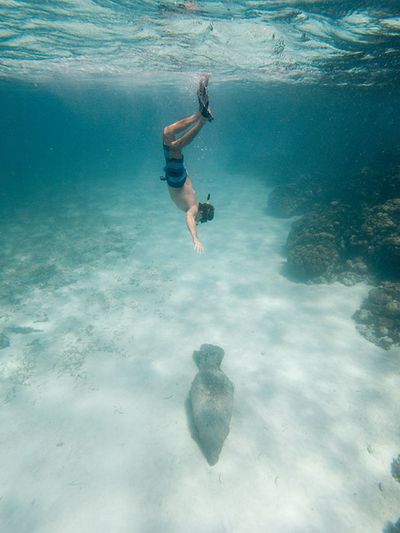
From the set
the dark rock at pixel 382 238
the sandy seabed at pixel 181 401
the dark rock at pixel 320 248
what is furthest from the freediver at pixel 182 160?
the dark rock at pixel 382 238

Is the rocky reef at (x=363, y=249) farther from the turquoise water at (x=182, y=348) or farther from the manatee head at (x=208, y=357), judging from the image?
the manatee head at (x=208, y=357)

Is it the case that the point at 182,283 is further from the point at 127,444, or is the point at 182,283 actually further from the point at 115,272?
the point at 127,444

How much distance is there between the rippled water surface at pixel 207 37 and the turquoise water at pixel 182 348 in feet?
0.47

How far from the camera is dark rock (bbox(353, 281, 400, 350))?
9.17 metres

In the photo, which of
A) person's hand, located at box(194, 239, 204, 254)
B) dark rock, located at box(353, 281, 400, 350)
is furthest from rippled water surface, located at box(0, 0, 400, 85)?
person's hand, located at box(194, 239, 204, 254)

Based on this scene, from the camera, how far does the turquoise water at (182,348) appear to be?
5.65 metres

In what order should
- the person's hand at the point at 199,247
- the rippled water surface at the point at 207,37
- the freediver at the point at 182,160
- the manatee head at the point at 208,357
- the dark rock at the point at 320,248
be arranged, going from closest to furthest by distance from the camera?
the person's hand at the point at 199,247
the freediver at the point at 182,160
the manatee head at the point at 208,357
the rippled water surface at the point at 207,37
the dark rock at the point at 320,248

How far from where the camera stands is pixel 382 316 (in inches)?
382

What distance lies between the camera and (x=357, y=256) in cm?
1265

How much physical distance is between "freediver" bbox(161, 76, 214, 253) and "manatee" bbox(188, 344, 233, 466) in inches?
152

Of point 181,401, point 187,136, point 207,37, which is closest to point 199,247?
point 187,136

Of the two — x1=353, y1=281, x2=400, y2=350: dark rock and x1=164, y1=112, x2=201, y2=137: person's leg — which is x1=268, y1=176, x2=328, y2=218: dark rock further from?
x1=164, y1=112, x2=201, y2=137: person's leg

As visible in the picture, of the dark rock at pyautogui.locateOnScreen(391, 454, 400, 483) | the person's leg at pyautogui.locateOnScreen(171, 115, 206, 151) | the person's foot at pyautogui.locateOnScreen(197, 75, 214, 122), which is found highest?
the person's foot at pyautogui.locateOnScreen(197, 75, 214, 122)

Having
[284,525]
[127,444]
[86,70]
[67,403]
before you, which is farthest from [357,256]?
[86,70]
